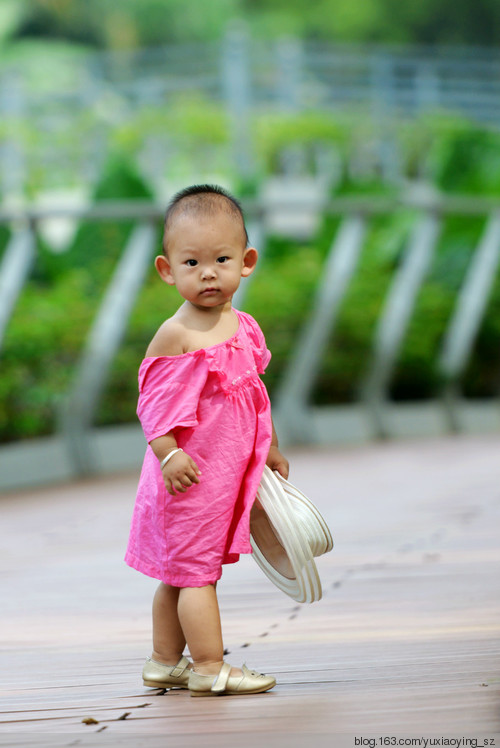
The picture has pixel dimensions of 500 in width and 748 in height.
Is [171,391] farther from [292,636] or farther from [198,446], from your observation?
[292,636]

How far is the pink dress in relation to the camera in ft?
8.86

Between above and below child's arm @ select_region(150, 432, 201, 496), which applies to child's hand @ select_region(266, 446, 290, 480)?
above

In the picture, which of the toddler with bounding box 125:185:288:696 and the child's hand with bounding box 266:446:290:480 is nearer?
the toddler with bounding box 125:185:288:696

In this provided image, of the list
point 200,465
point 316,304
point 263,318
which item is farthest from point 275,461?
point 316,304

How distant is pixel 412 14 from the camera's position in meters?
45.6

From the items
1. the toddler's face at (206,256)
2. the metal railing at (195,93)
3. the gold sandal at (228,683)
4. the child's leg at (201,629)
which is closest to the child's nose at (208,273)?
the toddler's face at (206,256)

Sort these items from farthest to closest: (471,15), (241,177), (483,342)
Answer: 1. (471,15)
2. (241,177)
3. (483,342)

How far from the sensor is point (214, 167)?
27.0 m

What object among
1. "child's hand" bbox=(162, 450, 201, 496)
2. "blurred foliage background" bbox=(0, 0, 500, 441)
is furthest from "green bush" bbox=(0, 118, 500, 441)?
"child's hand" bbox=(162, 450, 201, 496)

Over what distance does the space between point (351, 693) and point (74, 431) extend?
5.44m

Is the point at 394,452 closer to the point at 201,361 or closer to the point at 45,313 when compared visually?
the point at 45,313

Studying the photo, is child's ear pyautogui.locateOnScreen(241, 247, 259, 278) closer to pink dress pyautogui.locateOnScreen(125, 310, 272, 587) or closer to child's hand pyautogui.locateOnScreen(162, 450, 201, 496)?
pink dress pyautogui.locateOnScreen(125, 310, 272, 587)

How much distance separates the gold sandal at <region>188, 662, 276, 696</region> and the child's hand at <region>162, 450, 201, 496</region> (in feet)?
1.23

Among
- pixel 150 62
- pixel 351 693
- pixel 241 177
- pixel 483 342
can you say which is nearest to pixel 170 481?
pixel 351 693
